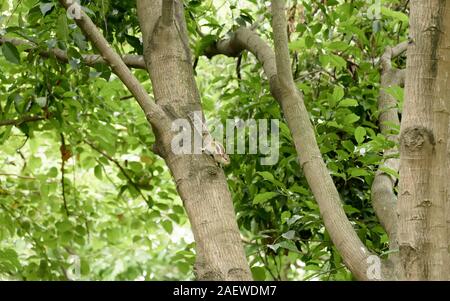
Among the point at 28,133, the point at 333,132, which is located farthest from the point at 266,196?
the point at 28,133

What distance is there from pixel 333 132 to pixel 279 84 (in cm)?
Result: 74

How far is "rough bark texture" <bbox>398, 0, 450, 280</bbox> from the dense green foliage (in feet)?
2.66

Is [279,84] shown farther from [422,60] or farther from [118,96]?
[118,96]

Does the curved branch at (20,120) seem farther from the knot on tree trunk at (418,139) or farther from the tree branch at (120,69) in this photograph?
the knot on tree trunk at (418,139)

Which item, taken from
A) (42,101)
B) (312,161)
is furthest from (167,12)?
(42,101)

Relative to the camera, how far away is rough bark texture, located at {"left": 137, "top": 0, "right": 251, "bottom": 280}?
2146 millimetres

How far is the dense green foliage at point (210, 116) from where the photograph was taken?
3092mm

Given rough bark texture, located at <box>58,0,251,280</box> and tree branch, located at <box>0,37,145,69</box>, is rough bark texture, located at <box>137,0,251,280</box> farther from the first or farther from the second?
tree branch, located at <box>0,37,145,69</box>

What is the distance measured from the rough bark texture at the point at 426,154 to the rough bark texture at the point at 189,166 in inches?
19.0

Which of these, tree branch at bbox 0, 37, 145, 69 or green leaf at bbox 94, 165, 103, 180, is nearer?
tree branch at bbox 0, 37, 145, 69

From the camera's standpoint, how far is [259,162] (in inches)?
139

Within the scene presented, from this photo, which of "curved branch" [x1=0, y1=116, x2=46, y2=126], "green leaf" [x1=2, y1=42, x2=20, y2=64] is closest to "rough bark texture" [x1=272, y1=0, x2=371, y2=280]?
"green leaf" [x1=2, y1=42, x2=20, y2=64]

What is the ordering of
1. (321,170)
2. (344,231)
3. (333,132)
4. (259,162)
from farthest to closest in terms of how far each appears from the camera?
(259,162) < (333,132) < (321,170) < (344,231)

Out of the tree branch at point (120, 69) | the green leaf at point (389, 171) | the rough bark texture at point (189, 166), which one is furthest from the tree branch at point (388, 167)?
the tree branch at point (120, 69)
